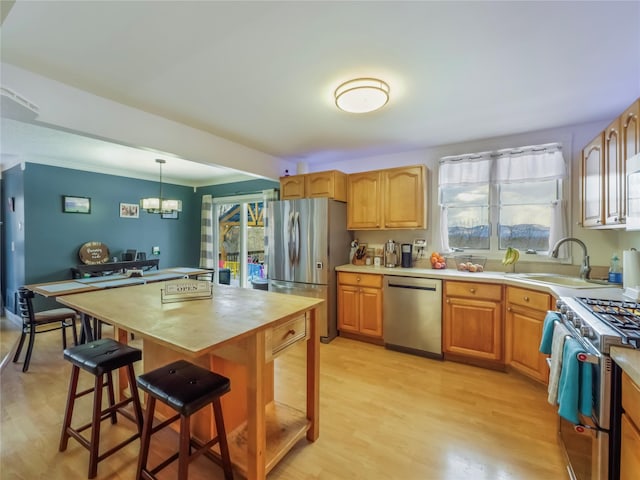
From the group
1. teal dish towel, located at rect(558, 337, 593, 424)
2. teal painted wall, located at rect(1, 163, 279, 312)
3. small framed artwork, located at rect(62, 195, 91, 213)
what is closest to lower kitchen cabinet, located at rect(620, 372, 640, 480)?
teal dish towel, located at rect(558, 337, 593, 424)

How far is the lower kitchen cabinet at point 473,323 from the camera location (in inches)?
104

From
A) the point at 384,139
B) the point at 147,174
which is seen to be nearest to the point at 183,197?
the point at 147,174

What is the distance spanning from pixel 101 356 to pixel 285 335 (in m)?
1.09

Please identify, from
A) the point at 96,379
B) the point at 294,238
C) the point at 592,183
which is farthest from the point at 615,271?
the point at 96,379

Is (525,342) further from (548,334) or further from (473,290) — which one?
(548,334)

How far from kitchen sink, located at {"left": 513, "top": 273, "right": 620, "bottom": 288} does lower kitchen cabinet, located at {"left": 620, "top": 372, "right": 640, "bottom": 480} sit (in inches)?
61.0

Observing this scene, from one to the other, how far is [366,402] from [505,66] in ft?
8.51

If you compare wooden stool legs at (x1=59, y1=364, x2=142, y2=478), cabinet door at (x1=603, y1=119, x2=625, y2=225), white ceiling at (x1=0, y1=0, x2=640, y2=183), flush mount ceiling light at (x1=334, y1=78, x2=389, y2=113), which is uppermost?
white ceiling at (x1=0, y1=0, x2=640, y2=183)

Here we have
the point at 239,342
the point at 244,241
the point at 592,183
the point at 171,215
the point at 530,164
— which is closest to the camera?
the point at 239,342

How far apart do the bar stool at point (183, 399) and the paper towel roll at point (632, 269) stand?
2.70 meters

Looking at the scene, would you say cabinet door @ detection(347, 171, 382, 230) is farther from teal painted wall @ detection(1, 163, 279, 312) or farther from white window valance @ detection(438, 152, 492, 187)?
teal painted wall @ detection(1, 163, 279, 312)

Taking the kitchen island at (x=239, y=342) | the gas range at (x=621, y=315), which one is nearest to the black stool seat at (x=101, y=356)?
the kitchen island at (x=239, y=342)

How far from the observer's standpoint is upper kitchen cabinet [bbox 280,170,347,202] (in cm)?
352

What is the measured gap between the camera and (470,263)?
10.3 ft
